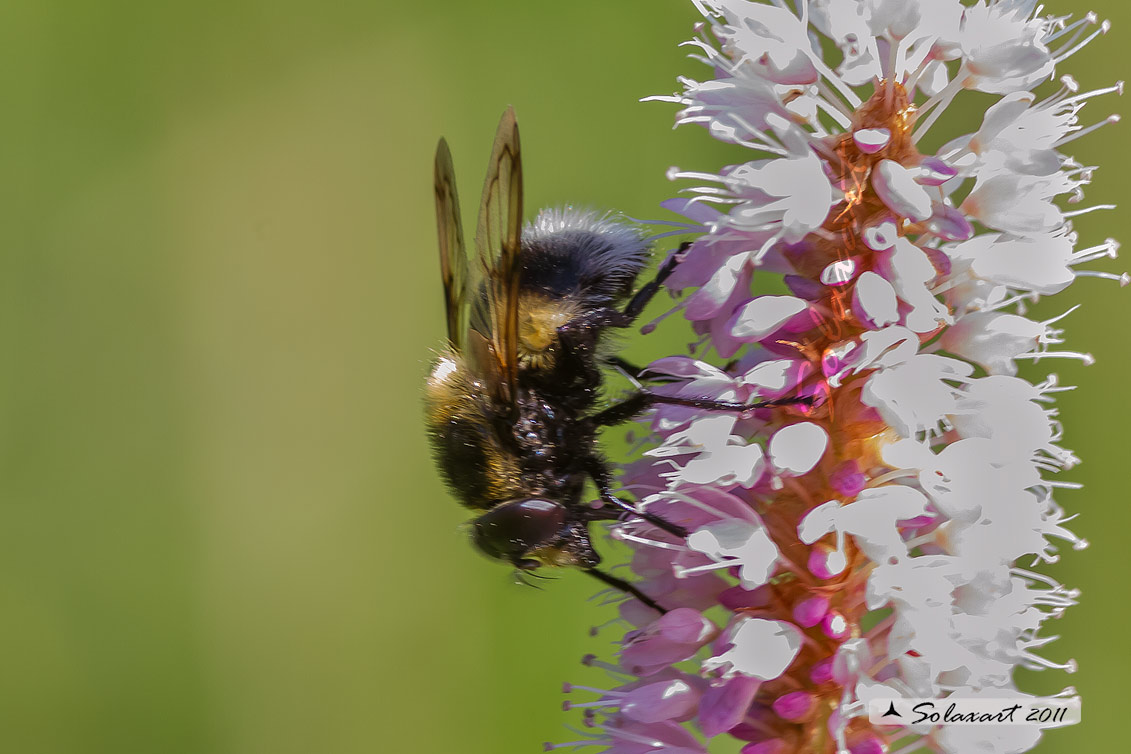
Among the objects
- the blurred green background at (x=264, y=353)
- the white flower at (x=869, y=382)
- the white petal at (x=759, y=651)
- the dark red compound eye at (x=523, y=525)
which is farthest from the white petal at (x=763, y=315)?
the blurred green background at (x=264, y=353)

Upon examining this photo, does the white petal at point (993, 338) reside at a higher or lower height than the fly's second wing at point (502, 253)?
lower

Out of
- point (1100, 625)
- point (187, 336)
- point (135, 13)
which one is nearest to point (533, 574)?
point (1100, 625)

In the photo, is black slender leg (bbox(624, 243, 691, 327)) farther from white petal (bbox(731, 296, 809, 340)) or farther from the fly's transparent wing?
the fly's transparent wing

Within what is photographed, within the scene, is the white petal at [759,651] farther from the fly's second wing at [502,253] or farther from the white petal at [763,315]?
the fly's second wing at [502,253]

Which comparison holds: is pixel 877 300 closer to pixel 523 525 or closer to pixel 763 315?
pixel 763 315

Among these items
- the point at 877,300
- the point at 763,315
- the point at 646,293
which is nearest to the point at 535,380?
the point at 646,293

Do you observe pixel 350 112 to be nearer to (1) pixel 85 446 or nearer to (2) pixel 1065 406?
(1) pixel 85 446
